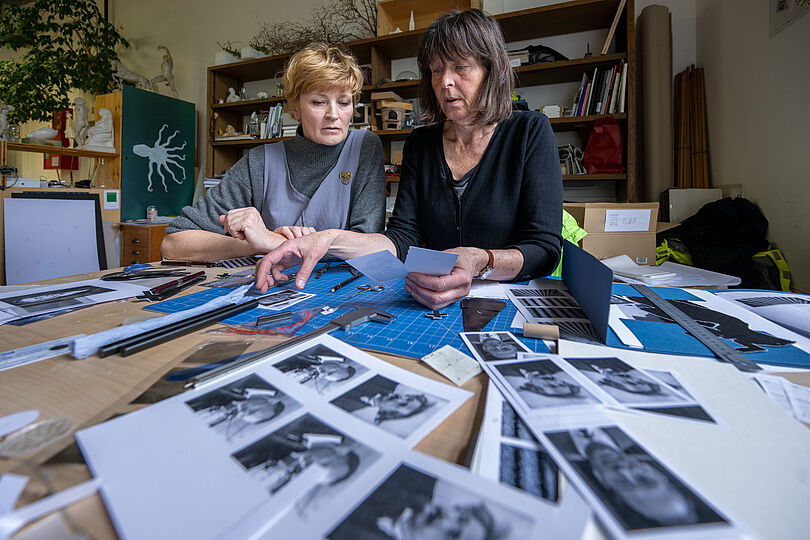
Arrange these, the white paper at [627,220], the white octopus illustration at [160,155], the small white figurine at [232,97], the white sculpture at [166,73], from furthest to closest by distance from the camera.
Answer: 1. the white sculpture at [166,73]
2. the small white figurine at [232,97]
3. the white octopus illustration at [160,155]
4. the white paper at [627,220]

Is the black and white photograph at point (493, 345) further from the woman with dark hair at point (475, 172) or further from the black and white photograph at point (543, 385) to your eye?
the woman with dark hair at point (475, 172)

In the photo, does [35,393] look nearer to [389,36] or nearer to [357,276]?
[357,276]

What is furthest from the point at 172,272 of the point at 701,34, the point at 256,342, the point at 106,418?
the point at 701,34

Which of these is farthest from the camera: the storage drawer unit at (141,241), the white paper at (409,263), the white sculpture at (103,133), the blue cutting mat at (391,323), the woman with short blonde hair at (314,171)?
the white sculpture at (103,133)

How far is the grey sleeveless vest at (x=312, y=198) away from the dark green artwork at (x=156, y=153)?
2.55 metres

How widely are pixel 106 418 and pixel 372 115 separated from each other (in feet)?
9.76

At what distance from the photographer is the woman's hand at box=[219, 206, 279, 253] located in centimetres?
104

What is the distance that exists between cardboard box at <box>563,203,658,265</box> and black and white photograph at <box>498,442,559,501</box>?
2.01 meters

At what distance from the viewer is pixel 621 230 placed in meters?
2.10

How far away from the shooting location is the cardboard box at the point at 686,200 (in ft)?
7.96

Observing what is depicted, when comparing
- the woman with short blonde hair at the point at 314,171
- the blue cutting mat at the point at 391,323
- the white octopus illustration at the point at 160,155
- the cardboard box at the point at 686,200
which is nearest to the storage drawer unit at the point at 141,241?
the white octopus illustration at the point at 160,155

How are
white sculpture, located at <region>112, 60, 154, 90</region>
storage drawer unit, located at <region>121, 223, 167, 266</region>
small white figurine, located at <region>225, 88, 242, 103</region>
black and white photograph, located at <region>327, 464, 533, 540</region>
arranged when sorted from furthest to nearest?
white sculpture, located at <region>112, 60, 154, 90</region>
small white figurine, located at <region>225, 88, 242, 103</region>
storage drawer unit, located at <region>121, 223, 167, 266</region>
black and white photograph, located at <region>327, 464, 533, 540</region>

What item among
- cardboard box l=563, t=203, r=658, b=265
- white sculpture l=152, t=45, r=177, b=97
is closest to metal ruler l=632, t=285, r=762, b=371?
cardboard box l=563, t=203, r=658, b=265

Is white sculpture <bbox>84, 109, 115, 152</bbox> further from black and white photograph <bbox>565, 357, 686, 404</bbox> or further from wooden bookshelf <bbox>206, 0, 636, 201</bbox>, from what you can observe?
black and white photograph <bbox>565, 357, 686, 404</bbox>
